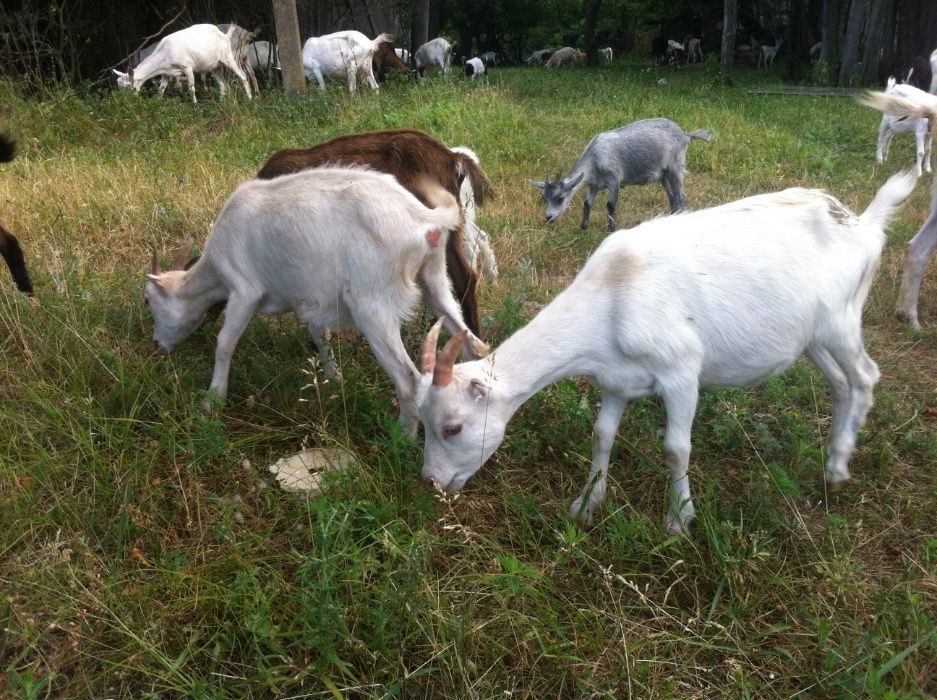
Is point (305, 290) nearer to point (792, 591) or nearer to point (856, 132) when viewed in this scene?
point (792, 591)

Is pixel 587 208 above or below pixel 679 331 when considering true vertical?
below

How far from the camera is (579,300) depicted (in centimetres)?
295

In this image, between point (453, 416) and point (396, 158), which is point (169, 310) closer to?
point (396, 158)

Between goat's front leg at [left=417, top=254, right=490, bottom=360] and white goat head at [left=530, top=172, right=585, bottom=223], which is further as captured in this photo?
white goat head at [left=530, top=172, right=585, bottom=223]

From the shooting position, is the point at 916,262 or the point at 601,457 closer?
the point at 601,457

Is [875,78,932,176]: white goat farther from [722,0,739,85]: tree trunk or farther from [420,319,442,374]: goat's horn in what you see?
[722,0,739,85]: tree trunk

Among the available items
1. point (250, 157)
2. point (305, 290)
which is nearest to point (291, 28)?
point (250, 157)

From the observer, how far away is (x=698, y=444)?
3500mm

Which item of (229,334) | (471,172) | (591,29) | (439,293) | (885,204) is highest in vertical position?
(885,204)

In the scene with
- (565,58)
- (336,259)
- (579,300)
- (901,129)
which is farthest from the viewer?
(565,58)

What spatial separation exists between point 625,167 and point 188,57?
25.7 feet

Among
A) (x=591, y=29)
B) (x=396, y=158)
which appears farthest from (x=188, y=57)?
(x=591, y=29)

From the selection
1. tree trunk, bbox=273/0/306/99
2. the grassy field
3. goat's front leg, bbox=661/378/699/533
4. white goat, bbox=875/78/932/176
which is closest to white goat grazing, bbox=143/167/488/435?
the grassy field

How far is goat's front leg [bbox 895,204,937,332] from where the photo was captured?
471cm
